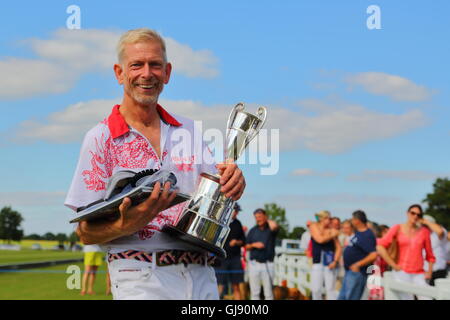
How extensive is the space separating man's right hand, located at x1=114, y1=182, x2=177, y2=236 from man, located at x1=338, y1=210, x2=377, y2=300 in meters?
9.20

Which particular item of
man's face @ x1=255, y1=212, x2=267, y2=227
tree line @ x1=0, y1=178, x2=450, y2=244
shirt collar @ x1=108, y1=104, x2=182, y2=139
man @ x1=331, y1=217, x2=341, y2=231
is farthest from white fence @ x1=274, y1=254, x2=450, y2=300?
tree line @ x1=0, y1=178, x2=450, y2=244

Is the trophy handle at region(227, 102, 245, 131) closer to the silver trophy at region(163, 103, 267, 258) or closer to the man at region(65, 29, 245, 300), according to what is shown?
the silver trophy at region(163, 103, 267, 258)

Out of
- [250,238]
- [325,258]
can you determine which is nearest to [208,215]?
[325,258]

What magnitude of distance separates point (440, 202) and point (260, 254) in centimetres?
9448

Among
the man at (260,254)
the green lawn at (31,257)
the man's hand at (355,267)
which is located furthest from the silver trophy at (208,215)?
the green lawn at (31,257)

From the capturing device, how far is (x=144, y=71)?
10.7 feet

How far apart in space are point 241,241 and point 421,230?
4840 mm

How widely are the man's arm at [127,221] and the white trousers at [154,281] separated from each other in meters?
0.22

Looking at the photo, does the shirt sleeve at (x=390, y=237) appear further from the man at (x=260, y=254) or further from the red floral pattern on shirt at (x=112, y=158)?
the red floral pattern on shirt at (x=112, y=158)

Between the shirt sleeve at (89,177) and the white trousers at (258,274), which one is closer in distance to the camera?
the shirt sleeve at (89,177)

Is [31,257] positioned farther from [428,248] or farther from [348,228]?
[428,248]

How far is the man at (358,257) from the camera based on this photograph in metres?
11.7
